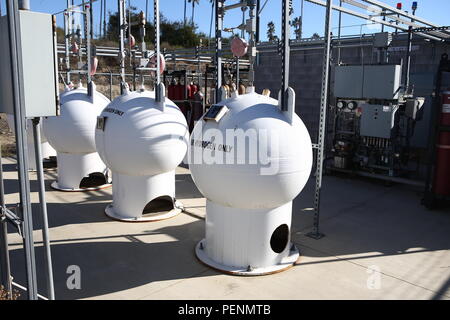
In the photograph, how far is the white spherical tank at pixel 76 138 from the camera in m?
8.07

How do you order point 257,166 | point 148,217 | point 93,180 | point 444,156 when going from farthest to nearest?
point 93,180 → point 444,156 → point 148,217 → point 257,166

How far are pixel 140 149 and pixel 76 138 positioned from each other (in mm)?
2482

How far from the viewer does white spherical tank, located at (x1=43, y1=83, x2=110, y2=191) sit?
8.07 m

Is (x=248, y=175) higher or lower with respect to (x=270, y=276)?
higher

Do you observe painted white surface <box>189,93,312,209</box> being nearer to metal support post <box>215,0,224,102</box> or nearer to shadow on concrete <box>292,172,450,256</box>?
metal support post <box>215,0,224,102</box>

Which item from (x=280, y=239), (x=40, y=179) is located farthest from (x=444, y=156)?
(x=40, y=179)

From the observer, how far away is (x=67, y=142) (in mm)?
8117

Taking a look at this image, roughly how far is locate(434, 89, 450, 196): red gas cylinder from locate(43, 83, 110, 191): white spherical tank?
670 cm

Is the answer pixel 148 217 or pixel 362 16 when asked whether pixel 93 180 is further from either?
pixel 362 16

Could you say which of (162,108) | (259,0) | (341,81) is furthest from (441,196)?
(162,108)

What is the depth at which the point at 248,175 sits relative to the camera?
4.51 m

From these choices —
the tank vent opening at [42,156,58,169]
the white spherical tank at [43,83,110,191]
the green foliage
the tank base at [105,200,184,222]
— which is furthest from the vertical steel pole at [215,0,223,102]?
the green foliage

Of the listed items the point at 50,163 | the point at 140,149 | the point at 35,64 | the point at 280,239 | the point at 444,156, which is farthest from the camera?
the point at 50,163
